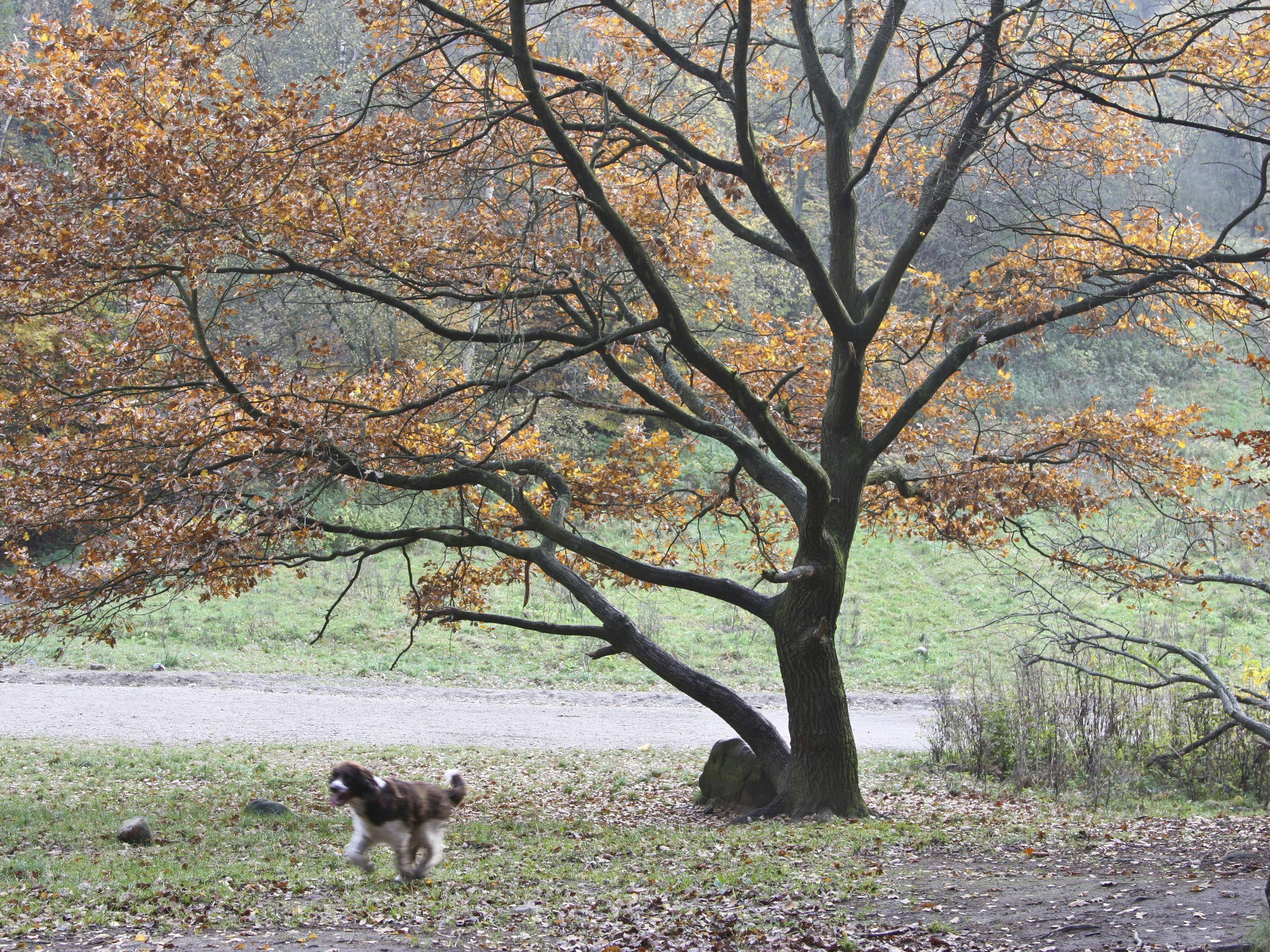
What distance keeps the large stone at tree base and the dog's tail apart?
422cm

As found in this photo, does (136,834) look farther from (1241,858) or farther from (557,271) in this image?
(1241,858)

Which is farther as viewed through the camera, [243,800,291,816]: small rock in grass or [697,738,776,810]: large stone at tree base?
[697,738,776,810]: large stone at tree base

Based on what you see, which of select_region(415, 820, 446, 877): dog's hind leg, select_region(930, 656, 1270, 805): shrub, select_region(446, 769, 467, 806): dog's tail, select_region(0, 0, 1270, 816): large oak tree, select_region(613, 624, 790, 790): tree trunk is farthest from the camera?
select_region(930, 656, 1270, 805): shrub

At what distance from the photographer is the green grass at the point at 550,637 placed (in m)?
18.5

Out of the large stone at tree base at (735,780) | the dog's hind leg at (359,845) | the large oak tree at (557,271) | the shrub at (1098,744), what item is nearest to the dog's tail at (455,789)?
the dog's hind leg at (359,845)

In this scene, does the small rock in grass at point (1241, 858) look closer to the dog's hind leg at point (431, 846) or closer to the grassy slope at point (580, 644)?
the dog's hind leg at point (431, 846)

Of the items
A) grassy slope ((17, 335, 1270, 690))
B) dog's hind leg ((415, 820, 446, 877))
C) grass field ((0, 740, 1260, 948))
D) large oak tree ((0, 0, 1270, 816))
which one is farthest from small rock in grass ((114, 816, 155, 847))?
grassy slope ((17, 335, 1270, 690))

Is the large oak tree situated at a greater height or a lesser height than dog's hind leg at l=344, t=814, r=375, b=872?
greater

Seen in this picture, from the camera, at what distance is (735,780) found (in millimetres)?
10102

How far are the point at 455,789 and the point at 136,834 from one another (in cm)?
340

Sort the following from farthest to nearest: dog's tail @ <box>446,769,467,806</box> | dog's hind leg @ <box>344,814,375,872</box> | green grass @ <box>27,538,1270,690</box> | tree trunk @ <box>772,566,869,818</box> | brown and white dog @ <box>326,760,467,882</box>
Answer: green grass @ <box>27,538,1270,690</box> < tree trunk @ <box>772,566,869,818</box> < dog's tail @ <box>446,769,467,806</box> < dog's hind leg @ <box>344,814,375,872</box> < brown and white dog @ <box>326,760,467,882</box>

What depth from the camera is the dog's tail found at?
20.6 feet

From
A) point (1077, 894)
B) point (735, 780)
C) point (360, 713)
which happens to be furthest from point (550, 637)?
point (1077, 894)

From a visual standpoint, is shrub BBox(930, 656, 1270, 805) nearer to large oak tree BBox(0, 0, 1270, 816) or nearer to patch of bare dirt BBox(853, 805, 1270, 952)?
large oak tree BBox(0, 0, 1270, 816)
